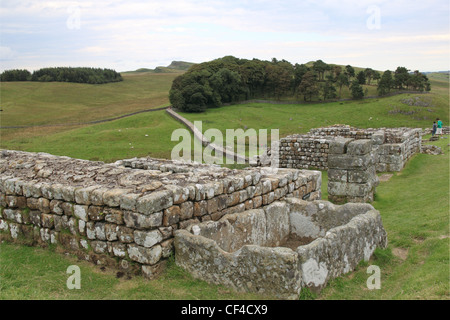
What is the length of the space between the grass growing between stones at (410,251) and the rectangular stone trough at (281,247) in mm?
272

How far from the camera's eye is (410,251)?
751 cm

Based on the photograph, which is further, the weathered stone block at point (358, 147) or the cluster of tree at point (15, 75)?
the cluster of tree at point (15, 75)

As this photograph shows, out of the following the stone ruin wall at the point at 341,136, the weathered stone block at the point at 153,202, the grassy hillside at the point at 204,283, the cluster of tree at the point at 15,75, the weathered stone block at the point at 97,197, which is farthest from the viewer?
the cluster of tree at the point at 15,75

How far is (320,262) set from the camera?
18.3ft

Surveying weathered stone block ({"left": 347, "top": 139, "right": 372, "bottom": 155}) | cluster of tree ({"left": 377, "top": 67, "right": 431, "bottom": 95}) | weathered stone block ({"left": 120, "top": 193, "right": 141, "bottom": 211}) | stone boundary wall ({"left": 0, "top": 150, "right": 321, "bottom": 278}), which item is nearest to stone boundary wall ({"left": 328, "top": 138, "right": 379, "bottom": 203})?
weathered stone block ({"left": 347, "top": 139, "right": 372, "bottom": 155})

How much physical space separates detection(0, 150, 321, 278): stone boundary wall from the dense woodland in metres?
49.3

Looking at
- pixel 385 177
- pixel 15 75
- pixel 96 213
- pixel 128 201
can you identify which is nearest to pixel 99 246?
pixel 96 213

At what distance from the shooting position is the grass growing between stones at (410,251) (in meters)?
5.54

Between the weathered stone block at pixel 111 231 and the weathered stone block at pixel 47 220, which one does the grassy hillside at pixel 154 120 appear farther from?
the weathered stone block at pixel 111 231

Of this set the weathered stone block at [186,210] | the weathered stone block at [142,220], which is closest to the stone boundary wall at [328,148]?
the weathered stone block at [186,210]

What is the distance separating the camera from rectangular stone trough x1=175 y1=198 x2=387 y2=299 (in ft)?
17.3

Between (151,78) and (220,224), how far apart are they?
435 feet

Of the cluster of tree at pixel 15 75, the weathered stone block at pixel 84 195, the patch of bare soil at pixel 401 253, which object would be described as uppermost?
the cluster of tree at pixel 15 75
